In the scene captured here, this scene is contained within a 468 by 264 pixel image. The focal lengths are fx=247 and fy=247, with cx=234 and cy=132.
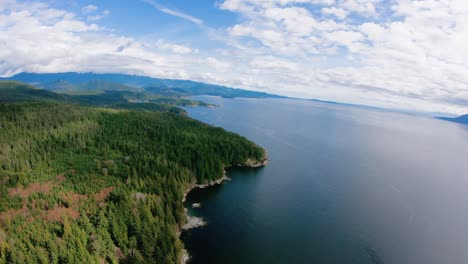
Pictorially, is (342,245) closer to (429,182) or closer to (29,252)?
(29,252)

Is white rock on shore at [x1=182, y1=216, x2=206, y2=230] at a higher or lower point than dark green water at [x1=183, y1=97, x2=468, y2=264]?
lower

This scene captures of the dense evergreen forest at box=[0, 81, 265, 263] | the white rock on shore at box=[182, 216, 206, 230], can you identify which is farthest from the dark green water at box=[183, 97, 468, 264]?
the dense evergreen forest at box=[0, 81, 265, 263]

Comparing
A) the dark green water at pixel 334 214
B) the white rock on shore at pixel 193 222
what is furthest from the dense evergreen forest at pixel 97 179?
the dark green water at pixel 334 214

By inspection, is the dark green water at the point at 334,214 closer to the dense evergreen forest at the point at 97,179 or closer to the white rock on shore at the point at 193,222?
the white rock on shore at the point at 193,222

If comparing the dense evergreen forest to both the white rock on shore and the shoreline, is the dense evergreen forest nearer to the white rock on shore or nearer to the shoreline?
the shoreline

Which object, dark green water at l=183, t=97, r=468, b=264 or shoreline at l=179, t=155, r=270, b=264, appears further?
dark green water at l=183, t=97, r=468, b=264

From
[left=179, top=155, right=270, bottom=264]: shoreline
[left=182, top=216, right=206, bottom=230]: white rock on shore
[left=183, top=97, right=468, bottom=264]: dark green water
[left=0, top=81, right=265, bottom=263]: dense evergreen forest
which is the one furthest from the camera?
[left=182, top=216, right=206, bottom=230]: white rock on shore

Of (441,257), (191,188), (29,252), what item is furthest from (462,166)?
(29,252)

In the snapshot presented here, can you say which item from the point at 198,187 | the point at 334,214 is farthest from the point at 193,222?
the point at 334,214

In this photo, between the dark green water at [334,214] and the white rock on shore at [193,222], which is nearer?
the dark green water at [334,214]

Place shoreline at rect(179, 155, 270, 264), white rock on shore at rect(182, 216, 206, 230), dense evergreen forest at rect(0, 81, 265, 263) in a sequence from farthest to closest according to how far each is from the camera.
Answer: white rock on shore at rect(182, 216, 206, 230), shoreline at rect(179, 155, 270, 264), dense evergreen forest at rect(0, 81, 265, 263)

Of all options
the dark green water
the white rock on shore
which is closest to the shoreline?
the white rock on shore
